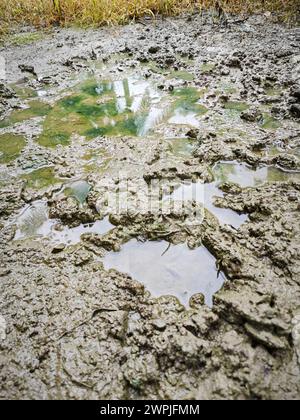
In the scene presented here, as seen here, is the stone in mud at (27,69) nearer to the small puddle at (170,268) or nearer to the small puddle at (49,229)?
the small puddle at (49,229)

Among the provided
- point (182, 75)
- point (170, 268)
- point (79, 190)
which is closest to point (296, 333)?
point (170, 268)

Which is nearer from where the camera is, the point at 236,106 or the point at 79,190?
the point at 79,190

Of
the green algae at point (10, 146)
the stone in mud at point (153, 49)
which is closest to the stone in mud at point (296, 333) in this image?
the green algae at point (10, 146)

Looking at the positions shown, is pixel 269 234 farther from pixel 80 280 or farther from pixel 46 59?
pixel 46 59

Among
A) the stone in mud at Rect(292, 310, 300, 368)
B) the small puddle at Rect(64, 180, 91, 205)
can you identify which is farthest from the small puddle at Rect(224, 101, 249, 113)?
the stone in mud at Rect(292, 310, 300, 368)

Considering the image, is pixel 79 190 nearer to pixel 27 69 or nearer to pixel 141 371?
pixel 141 371
